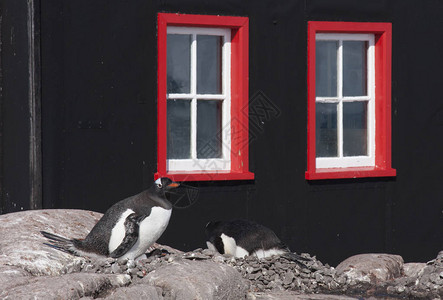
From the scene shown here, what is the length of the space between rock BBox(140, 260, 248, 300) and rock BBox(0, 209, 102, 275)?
36.8 inches

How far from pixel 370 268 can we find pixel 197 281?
9.52 feet

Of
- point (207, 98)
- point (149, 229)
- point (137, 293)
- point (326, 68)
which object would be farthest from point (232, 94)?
point (137, 293)

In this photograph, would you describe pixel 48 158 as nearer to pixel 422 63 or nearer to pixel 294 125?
pixel 294 125

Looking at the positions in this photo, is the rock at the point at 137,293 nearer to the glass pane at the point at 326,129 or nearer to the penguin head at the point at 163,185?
the penguin head at the point at 163,185

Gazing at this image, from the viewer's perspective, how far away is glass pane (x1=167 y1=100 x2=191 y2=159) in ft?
30.5

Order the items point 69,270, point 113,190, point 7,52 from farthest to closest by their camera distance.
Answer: point 7,52, point 113,190, point 69,270

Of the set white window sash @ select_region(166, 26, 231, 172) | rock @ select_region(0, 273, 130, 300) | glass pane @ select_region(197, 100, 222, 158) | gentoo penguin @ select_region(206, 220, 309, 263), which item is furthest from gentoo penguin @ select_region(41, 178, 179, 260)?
glass pane @ select_region(197, 100, 222, 158)

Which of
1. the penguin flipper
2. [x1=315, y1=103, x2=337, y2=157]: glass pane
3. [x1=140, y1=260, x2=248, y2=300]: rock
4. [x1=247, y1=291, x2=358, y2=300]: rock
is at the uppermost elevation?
[x1=315, y1=103, x2=337, y2=157]: glass pane

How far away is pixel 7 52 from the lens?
9.60 meters

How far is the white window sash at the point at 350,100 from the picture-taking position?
32.8 feet

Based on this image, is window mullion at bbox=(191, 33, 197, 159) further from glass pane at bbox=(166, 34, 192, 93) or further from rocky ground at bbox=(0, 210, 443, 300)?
rocky ground at bbox=(0, 210, 443, 300)

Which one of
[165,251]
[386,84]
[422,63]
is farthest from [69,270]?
[422,63]

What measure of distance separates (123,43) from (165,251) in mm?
2190

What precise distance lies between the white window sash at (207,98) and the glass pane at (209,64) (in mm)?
54
